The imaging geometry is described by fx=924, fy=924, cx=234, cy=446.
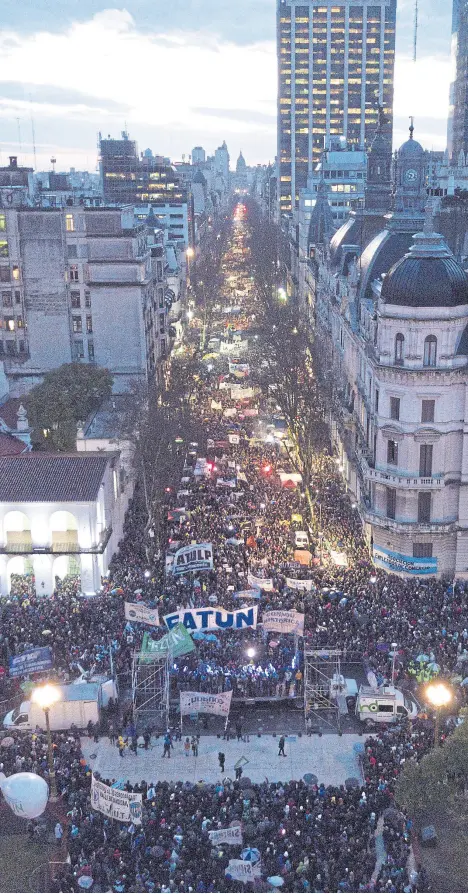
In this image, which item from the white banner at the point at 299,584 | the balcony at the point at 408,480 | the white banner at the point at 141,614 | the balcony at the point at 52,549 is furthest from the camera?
the balcony at the point at 408,480

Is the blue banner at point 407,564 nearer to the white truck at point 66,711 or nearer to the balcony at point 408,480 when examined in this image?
the balcony at point 408,480

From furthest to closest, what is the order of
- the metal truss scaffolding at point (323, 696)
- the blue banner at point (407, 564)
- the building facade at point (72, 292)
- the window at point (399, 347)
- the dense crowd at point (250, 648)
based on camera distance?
the building facade at point (72, 292) → the blue banner at point (407, 564) → the window at point (399, 347) → the metal truss scaffolding at point (323, 696) → the dense crowd at point (250, 648)

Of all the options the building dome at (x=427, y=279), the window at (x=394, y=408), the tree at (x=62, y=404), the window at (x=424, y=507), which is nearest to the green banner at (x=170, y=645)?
the window at (x=424, y=507)

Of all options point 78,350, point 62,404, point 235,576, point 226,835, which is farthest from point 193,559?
point 78,350

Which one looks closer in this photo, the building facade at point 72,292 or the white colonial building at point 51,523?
the white colonial building at point 51,523

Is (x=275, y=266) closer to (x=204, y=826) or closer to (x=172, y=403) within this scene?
(x=172, y=403)

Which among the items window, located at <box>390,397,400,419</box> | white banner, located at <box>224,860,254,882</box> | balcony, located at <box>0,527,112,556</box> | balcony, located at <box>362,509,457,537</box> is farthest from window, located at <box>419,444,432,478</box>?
white banner, located at <box>224,860,254,882</box>
